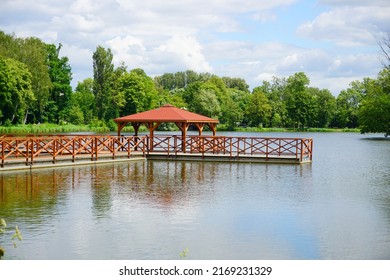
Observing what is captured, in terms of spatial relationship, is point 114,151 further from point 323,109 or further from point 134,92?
point 323,109

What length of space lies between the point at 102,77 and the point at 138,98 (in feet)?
13.9

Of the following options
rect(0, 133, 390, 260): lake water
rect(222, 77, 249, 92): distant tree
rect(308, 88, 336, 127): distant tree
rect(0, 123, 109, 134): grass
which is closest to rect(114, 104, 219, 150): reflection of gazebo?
rect(0, 133, 390, 260): lake water

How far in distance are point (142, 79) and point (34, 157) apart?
1711 inches

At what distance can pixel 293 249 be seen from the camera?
9.59 metres

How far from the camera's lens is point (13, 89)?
42.4m

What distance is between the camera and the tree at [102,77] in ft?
197

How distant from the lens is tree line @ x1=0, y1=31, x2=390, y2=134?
46.8m

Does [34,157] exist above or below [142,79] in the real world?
below

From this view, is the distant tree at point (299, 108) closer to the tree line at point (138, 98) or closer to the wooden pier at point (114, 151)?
the tree line at point (138, 98)

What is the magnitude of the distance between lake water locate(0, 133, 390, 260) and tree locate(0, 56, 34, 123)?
77.5ft
